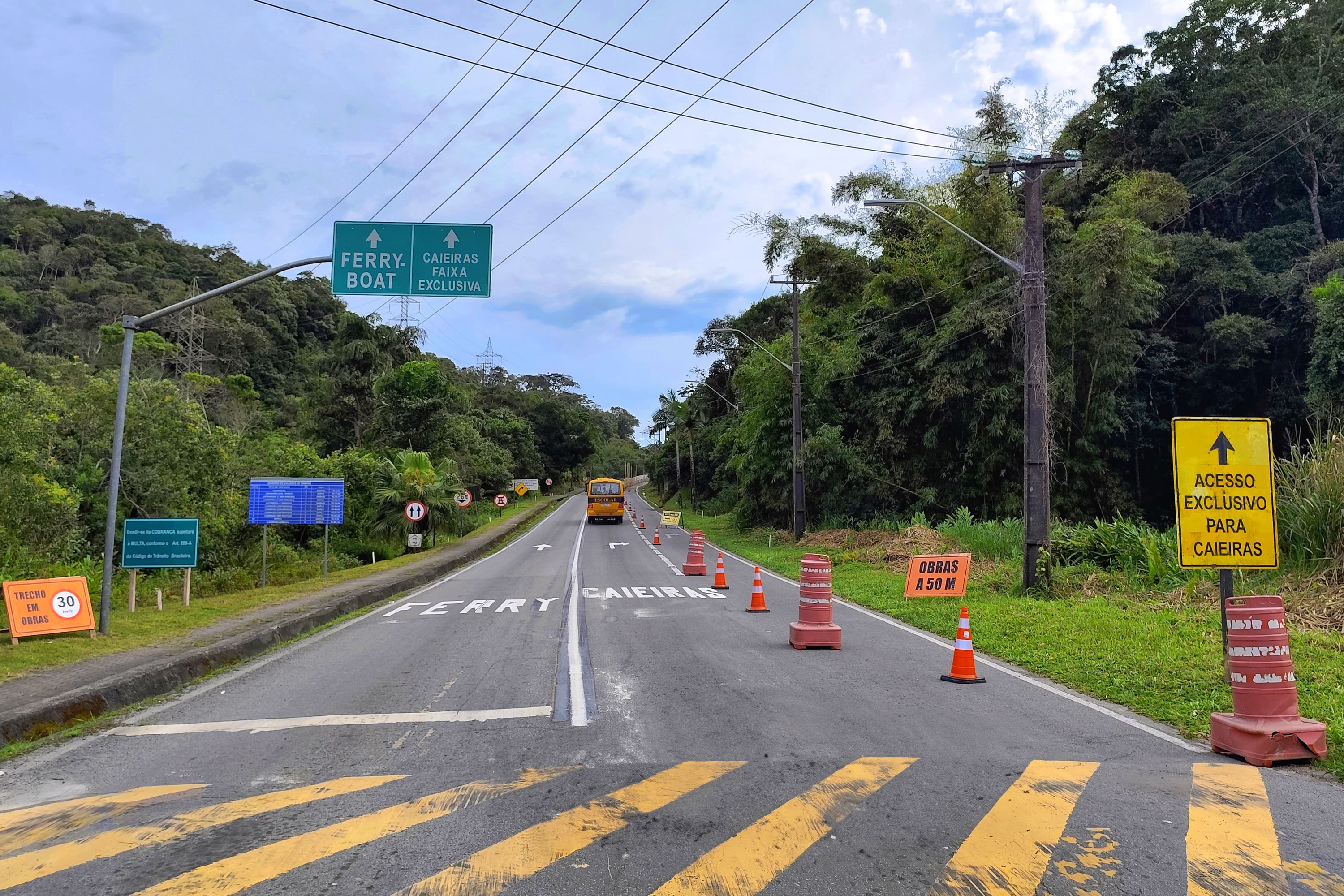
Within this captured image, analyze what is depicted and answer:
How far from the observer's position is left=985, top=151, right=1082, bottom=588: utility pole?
1403 centimetres

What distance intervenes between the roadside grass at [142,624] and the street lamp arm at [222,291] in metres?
4.21

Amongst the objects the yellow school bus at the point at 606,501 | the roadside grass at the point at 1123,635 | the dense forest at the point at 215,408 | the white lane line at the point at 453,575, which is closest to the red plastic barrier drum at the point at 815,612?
the roadside grass at the point at 1123,635

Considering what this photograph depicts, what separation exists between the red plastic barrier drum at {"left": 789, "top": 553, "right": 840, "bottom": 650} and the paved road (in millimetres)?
827

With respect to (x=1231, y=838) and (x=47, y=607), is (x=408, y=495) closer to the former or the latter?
(x=47, y=607)

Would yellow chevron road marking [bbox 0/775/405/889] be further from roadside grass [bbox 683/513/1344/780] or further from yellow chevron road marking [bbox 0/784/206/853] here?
roadside grass [bbox 683/513/1344/780]

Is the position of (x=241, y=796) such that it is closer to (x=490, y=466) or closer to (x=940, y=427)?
(x=940, y=427)

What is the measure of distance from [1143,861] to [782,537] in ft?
92.6

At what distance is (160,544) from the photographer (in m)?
13.6

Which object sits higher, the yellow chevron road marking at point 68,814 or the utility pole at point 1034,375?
the utility pole at point 1034,375

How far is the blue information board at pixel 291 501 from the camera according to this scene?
1955 centimetres

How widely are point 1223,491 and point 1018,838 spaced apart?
18.8ft

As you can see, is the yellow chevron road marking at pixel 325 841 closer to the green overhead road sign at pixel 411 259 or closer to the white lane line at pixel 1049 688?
the white lane line at pixel 1049 688

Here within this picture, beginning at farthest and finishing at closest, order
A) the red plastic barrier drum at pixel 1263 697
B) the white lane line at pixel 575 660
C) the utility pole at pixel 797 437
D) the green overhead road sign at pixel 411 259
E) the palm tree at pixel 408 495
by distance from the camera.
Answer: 1. the palm tree at pixel 408 495
2. the utility pole at pixel 797 437
3. the green overhead road sign at pixel 411 259
4. the white lane line at pixel 575 660
5. the red plastic barrier drum at pixel 1263 697

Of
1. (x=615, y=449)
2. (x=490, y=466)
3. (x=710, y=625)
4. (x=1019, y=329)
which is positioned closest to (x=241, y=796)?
(x=710, y=625)
